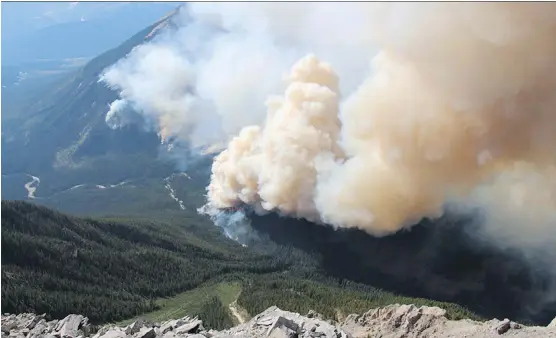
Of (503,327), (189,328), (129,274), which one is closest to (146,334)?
(189,328)

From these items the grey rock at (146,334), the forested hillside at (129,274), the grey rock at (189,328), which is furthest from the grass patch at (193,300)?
the grey rock at (146,334)

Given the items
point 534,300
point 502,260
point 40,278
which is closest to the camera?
point 40,278

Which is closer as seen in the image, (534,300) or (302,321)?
(302,321)

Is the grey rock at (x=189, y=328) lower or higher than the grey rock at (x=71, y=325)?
higher

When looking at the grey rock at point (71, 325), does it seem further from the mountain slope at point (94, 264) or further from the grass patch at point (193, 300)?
the grass patch at point (193, 300)

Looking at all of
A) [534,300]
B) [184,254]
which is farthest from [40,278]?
[534,300]

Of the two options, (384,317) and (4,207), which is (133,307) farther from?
(384,317)

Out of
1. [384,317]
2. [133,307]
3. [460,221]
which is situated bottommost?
[133,307]

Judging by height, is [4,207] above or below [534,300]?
above

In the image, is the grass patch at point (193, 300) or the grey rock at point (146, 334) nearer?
the grey rock at point (146, 334)
